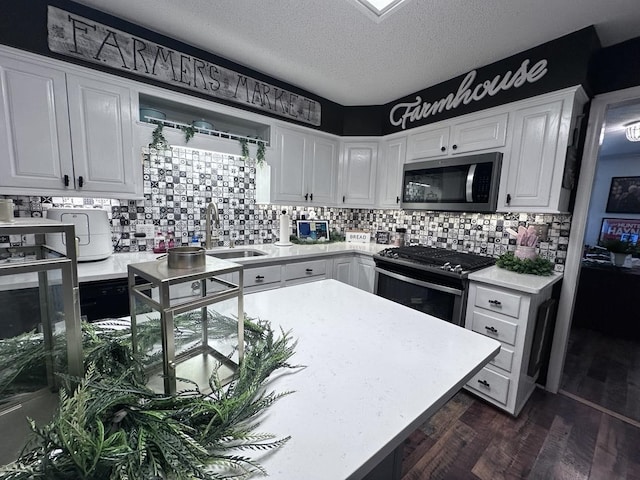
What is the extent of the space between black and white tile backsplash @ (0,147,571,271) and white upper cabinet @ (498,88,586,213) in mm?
315

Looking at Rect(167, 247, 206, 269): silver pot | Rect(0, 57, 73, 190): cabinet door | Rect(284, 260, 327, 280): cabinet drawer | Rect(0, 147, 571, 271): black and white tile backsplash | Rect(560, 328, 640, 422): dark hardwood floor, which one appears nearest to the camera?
Rect(167, 247, 206, 269): silver pot

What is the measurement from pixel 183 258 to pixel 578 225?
8.87 ft

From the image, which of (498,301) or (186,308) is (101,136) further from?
(498,301)

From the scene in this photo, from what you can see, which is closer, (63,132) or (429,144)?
(63,132)

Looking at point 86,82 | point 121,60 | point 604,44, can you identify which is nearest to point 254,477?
point 86,82

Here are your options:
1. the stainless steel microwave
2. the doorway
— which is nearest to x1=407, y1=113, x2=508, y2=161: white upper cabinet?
the stainless steel microwave

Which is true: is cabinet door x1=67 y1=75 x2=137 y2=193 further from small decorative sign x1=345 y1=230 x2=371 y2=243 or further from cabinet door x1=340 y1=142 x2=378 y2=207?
small decorative sign x1=345 y1=230 x2=371 y2=243

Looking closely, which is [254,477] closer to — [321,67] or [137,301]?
[137,301]

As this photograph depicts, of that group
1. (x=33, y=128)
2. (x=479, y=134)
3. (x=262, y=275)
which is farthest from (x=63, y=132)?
(x=479, y=134)

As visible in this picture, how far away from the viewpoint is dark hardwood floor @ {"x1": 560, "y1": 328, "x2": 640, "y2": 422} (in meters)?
2.03

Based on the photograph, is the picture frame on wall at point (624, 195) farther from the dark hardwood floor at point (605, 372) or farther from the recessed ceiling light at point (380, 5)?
the recessed ceiling light at point (380, 5)

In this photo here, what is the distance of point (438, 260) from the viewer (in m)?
2.20

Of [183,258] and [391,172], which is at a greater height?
[391,172]

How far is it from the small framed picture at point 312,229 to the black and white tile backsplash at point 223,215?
16 cm
